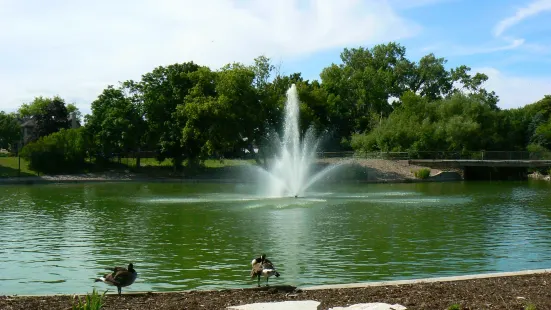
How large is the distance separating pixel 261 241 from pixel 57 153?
188 feet

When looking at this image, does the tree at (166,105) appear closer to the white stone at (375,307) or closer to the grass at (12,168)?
the grass at (12,168)

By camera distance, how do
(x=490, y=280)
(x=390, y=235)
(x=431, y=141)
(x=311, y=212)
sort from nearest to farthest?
(x=490, y=280), (x=390, y=235), (x=311, y=212), (x=431, y=141)

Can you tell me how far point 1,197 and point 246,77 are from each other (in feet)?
109

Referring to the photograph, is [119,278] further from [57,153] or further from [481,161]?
[481,161]

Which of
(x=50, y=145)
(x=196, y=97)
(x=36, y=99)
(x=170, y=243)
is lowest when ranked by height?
(x=170, y=243)

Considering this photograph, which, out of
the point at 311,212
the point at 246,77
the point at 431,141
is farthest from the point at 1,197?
the point at 431,141

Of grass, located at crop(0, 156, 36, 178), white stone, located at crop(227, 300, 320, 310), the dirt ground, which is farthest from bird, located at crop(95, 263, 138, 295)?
grass, located at crop(0, 156, 36, 178)

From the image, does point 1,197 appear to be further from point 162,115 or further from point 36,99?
point 36,99

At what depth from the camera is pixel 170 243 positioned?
2209 cm

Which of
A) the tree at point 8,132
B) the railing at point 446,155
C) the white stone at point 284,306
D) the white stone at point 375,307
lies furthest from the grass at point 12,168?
the white stone at point 375,307

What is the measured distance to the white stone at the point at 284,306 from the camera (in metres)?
10.1

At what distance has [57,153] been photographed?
73188mm

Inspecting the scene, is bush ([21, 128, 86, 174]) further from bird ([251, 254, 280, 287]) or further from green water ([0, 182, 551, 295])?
bird ([251, 254, 280, 287])

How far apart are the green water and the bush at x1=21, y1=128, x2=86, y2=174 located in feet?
114
